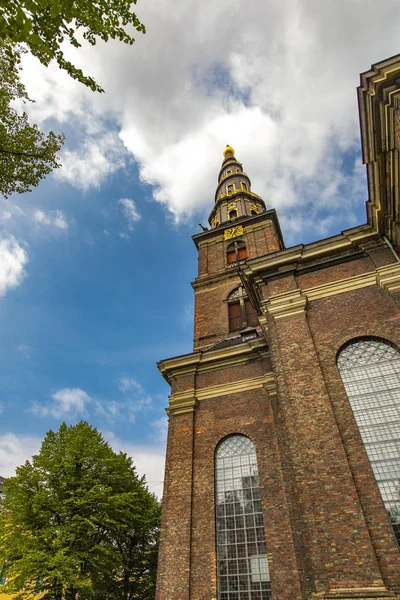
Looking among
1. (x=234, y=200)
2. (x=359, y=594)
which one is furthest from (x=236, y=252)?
(x=359, y=594)

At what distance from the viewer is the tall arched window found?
1045cm

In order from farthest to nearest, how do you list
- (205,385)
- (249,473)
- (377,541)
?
(205,385) → (249,473) → (377,541)

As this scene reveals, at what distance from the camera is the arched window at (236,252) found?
23886mm

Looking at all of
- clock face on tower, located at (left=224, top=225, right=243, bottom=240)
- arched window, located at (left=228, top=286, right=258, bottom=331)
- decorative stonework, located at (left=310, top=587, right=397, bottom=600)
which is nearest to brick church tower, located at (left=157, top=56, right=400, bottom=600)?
decorative stonework, located at (left=310, top=587, right=397, bottom=600)

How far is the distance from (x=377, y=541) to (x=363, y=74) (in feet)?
36.6

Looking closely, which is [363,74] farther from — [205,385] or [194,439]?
[194,439]

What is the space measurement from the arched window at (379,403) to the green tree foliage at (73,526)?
1048cm

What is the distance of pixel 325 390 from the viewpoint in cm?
994

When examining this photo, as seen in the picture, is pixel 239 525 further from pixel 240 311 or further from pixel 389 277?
pixel 240 311

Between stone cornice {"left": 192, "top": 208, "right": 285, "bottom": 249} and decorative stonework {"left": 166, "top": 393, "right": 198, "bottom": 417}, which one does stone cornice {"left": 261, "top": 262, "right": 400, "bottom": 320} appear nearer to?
decorative stonework {"left": 166, "top": 393, "right": 198, "bottom": 417}

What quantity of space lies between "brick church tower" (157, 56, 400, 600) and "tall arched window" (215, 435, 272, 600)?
4 cm

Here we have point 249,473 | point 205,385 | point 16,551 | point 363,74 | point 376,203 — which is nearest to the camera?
point 363,74

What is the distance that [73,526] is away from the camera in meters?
13.5

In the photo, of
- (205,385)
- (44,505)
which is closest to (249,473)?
(205,385)
